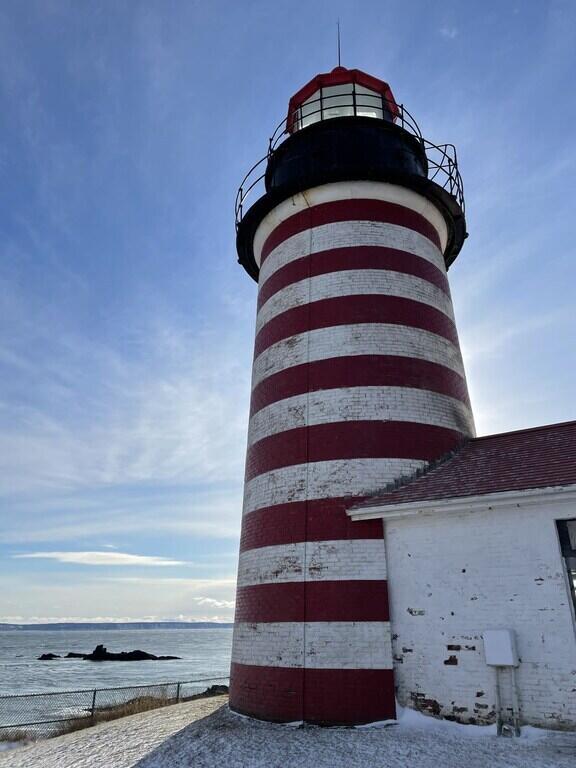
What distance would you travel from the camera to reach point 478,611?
8.45m

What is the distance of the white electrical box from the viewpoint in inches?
311

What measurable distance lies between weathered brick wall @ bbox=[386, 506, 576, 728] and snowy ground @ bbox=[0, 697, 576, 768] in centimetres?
40

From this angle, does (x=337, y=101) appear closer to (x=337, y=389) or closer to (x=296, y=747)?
(x=337, y=389)

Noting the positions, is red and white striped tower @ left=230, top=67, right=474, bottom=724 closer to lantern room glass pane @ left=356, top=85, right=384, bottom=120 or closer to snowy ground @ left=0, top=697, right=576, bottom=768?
lantern room glass pane @ left=356, top=85, right=384, bottom=120

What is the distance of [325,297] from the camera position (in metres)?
12.1

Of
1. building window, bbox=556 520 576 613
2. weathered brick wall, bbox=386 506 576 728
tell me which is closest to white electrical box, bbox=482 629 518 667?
weathered brick wall, bbox=386 506 576 728

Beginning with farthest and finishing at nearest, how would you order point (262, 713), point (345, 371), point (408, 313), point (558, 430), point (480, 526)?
point (408, 313) → point (345, 371) → point (558, 430) → point (262, 713) → point (480, 526)

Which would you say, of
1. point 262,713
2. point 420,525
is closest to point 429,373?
point 420,525

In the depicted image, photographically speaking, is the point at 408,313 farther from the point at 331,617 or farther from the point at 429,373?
the point at 331,617

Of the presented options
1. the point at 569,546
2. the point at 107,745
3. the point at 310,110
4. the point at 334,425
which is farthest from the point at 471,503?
the point at 310,110

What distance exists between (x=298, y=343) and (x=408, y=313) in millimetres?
2580

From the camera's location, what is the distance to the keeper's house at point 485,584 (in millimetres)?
7883

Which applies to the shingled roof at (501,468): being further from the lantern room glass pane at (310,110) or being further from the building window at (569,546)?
the lantern room glass pane at (310,110)

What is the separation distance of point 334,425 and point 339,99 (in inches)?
398
